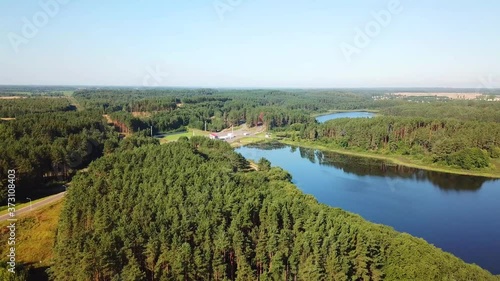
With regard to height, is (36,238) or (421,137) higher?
(421,137)

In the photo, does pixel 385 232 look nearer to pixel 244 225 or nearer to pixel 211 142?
pixel 244 225

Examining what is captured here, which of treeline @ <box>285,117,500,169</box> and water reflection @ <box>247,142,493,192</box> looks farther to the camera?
treeline @ <box>285,117,500,169</box>

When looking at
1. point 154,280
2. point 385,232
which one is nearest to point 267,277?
point 154,280

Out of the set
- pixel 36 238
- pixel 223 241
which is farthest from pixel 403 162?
pixel 36 238

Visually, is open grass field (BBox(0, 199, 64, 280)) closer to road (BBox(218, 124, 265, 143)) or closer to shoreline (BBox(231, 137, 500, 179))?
shoreline (BBox(231, 137, 500, 179))

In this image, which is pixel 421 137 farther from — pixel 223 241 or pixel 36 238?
pixel 36 238

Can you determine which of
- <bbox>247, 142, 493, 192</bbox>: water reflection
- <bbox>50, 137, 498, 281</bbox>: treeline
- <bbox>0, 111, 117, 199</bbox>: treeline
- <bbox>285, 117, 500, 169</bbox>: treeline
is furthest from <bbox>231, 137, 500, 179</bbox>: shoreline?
<bbox>50, 137, 498, 281</bbox>: treeline

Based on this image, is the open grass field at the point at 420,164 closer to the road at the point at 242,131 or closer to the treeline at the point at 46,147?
the road at the point at 242,131
